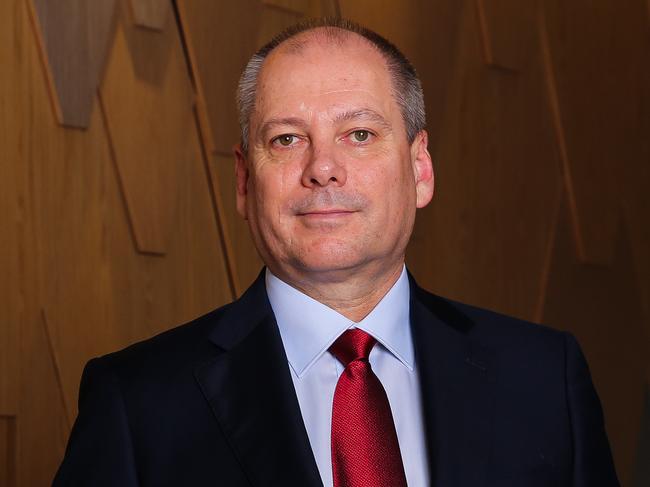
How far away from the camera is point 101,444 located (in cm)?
140

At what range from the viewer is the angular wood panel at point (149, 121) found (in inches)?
99.4

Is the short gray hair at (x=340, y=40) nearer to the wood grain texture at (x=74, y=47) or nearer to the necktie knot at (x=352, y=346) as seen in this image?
the necktie knot at (x=352, y=346)

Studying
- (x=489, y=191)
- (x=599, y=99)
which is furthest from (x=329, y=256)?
(x=599, y=99)

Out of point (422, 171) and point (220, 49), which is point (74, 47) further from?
point (422, 171)

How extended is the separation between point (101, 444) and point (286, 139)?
431 millimetres

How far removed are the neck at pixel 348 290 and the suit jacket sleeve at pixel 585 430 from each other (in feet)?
0.92

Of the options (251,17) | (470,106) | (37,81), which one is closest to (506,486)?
(37,81)

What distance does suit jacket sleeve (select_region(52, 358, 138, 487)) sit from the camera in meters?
1.39

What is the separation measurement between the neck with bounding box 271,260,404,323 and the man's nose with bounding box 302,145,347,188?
118 millimetres

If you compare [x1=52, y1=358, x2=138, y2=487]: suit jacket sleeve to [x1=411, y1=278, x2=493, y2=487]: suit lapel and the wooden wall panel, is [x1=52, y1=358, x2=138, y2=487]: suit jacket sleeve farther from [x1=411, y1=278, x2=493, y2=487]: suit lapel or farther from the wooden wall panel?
the wooden wall panel

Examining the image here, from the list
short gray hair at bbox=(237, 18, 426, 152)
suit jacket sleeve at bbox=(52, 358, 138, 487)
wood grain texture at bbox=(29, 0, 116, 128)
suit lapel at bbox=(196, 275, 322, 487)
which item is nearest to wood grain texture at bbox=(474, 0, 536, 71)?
wood grain texture at bbox=(29, 0, 116, 128)

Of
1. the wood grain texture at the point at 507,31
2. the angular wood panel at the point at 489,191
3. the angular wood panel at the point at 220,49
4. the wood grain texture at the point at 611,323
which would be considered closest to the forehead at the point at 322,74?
the angular wood panel at the point at 220,49

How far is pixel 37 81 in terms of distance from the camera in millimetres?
2344

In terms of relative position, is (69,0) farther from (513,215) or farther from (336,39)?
(513,215)
